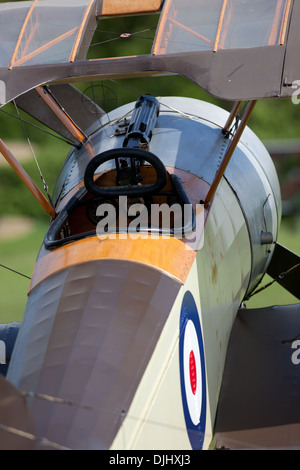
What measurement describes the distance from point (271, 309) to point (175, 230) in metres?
1.63

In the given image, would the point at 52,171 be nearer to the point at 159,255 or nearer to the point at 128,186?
the point at 128,186

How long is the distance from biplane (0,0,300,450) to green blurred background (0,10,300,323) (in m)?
1.84

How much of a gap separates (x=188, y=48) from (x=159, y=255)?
5.59 ft

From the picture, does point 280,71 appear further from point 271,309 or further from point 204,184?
point 271,309

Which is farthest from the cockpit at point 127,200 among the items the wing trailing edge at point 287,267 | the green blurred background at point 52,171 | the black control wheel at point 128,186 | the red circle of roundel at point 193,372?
the green blurred background at point 52,171

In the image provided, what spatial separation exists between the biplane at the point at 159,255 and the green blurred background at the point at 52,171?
1.84 m

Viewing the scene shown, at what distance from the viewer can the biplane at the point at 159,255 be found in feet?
12.8

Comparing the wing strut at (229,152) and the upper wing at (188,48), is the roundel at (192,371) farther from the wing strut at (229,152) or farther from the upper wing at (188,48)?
the upper wing at (188,48)

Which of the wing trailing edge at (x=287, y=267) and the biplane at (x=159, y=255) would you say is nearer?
the biplane at (x=159, y=255)

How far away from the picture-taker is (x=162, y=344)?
4.16 metres

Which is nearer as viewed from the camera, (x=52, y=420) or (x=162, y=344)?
(x=52, y=420)

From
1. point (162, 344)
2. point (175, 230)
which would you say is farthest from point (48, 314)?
point (175, 230)

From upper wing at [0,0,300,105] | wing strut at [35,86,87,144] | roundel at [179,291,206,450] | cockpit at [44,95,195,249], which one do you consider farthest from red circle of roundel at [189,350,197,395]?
wing strut at [35,86,87,144]

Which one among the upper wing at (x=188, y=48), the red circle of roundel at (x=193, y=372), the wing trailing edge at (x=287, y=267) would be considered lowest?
the red circle of roundel at (x=193, y=372)
